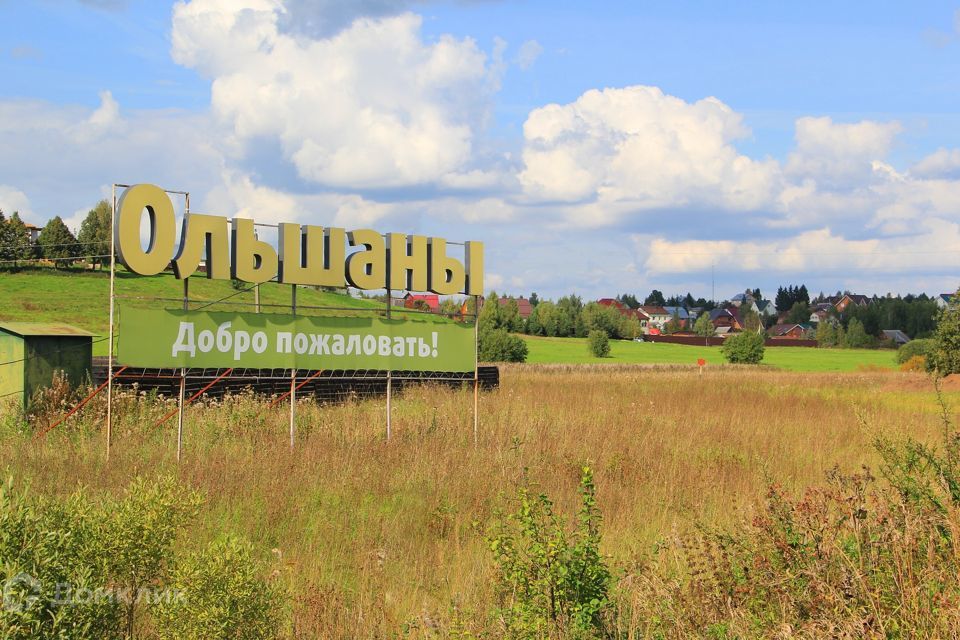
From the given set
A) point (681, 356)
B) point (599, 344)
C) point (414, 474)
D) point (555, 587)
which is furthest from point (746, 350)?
point (555, 587)

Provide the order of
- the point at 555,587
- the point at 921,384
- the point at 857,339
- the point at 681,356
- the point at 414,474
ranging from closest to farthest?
1. the point at 555,587
2. the point at 414,474
3. the point at 921,384
4. the point at 681,356
5. the point at 857,339

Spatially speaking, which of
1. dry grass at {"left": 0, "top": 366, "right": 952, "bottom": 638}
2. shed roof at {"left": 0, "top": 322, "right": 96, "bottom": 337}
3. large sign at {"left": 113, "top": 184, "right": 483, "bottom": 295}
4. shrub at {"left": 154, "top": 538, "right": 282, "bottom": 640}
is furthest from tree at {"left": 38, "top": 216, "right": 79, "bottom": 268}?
shrub at {"left": 154, "top": 538, "right": 282, "bottom": 640}

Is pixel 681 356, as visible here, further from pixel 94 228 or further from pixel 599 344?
pixel 94 228

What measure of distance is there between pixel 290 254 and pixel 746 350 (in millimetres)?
66901

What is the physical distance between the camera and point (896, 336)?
127 metres

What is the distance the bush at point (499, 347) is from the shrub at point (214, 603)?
55.4 m

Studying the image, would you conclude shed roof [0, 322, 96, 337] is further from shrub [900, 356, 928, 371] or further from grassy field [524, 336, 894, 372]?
shrub [900, 356, 928, 371]

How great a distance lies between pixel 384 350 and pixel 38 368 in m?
6.75

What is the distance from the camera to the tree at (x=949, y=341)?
3925cm

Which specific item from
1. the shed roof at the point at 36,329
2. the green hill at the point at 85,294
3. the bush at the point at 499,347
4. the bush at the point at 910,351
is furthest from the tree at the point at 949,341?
the shed roof at the point at 36,329

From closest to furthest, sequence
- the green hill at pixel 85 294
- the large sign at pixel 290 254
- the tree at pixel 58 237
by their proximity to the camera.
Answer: the large sign at pixel 290 254
the green hill at pixel 85 294
the tree at pixel 58 237

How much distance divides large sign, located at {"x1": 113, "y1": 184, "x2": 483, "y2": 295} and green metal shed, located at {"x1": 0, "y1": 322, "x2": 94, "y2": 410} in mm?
4924

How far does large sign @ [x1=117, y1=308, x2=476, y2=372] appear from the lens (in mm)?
11703

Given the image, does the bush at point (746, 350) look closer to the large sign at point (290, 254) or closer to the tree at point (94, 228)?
the large sign at point (290, 254)
